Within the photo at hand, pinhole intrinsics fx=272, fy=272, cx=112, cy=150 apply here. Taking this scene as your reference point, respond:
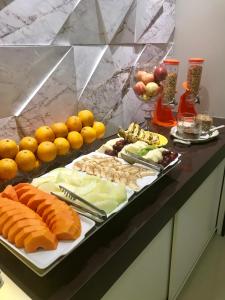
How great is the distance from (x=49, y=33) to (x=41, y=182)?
57 cm

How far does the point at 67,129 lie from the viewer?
1.08 metres

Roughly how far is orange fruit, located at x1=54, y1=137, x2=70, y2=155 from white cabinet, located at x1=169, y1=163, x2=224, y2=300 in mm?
468

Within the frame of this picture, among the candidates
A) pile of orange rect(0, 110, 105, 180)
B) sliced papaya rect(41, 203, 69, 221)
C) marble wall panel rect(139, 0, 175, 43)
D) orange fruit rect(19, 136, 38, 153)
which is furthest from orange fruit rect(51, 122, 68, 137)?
marble wall panel rect(139, 0, 175, 43)

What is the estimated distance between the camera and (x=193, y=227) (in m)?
1.17

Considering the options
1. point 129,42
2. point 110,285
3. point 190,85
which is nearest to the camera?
point 110,285

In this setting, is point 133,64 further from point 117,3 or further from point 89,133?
point 89,133

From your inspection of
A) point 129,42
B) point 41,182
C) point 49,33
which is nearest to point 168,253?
point 41,182

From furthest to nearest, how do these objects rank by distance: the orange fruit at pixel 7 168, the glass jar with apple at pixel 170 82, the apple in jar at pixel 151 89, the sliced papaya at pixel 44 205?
the glass jar with apple at pixel 170 82
the apple in jar at pixel 151 89
the orange fruit at pixel 7 168
the sliced papaya at pixel 44 205

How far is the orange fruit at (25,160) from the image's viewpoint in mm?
883

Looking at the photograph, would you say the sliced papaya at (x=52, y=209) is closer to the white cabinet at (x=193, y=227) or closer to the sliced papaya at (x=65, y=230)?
the sliced papaya at (x=65, y=230)

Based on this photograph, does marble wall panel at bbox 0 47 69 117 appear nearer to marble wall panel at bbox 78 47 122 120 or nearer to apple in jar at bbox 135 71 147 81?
marble wall panel at bbox 78 47 122 120

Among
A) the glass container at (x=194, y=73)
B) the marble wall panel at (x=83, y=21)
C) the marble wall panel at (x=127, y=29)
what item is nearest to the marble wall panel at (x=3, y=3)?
the marble wall panel at (x=83, y=21)

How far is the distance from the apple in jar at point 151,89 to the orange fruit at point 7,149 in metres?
0.75

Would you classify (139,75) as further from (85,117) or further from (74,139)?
(74,139)
